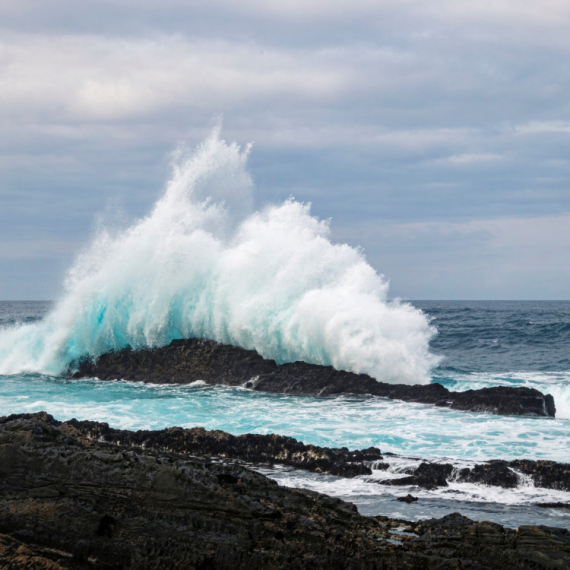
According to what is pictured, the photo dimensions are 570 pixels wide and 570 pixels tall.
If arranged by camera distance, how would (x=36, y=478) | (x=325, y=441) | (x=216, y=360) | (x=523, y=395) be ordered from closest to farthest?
(x=36, y=478) → (x=325, y=441) → (x=523, y=395) → (x=216, y=360)

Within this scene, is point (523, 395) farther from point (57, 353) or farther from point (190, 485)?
point (57, 353)

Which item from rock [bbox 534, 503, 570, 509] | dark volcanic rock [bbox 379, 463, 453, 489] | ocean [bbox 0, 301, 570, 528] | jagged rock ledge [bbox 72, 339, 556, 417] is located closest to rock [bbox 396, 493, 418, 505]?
ocean [bbox 0, 301, 570, 528]

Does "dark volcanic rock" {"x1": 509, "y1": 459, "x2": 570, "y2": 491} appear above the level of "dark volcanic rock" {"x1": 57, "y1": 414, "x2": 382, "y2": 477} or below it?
below

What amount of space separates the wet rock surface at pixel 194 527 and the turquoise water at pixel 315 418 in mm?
5025

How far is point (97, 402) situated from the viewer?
14453mm

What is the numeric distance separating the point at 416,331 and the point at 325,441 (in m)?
8.06

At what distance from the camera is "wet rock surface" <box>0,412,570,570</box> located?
14.7ft

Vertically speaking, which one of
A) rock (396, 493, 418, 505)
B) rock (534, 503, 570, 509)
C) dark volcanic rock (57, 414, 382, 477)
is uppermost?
dark volcanic rock (57, 414, 382, 477)

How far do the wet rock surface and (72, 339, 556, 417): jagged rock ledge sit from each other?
28.0 ft

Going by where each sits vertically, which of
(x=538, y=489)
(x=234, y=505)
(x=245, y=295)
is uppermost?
(x=245, y=295)

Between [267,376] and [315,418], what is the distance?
3.88 metres

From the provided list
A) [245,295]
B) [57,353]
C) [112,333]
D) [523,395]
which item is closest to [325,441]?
[523,395]

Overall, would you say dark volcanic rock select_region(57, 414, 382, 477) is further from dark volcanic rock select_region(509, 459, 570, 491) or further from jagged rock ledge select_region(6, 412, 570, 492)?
dark volcanic rock select_region(509, 459, 570, 491)

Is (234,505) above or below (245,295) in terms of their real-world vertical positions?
below
